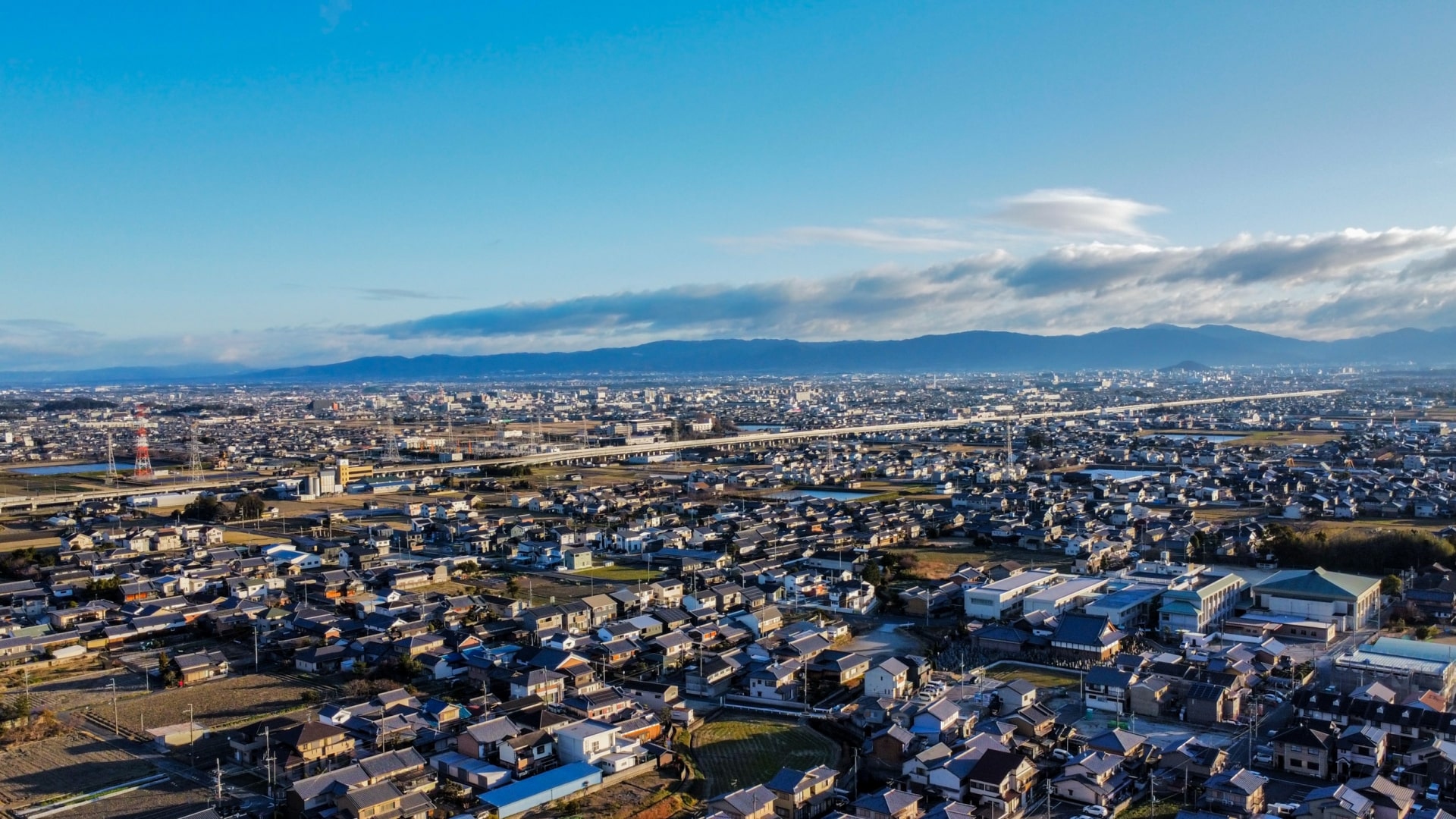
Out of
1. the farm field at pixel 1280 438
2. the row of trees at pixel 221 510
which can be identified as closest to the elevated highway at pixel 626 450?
the row of trees at pixel 221 510

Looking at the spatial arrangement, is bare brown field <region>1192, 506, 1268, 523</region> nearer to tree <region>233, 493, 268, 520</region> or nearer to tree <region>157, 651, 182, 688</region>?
tree <region>157, 651, 182, 688</region>

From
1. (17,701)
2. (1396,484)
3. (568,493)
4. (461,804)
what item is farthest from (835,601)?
(1396,484)

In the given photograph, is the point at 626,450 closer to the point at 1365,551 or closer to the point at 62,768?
the point at 1365,551

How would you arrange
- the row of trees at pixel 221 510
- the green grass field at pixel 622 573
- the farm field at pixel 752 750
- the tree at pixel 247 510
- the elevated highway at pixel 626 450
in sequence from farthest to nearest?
the elevated highway at pixel 626 450, the tree at pixel 247 510, the row of trees at pixel 221 510, the green grass field at pixel 622 573, the farm field at pixel 752 750

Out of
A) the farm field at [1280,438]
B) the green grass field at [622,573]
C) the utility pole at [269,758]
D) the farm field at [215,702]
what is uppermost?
the utility pole at [269,758]

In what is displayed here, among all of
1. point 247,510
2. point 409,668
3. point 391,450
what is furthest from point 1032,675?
point 391,450

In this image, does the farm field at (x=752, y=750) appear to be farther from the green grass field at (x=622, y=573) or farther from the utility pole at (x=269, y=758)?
the green grass field at (x=622, y=573)
